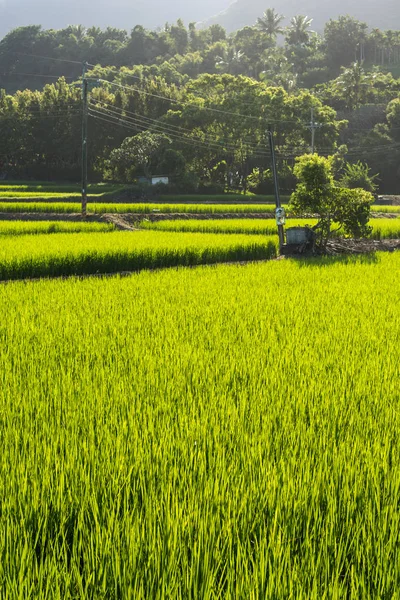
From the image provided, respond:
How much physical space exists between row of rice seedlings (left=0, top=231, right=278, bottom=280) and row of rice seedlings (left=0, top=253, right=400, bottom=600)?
565 centimetres

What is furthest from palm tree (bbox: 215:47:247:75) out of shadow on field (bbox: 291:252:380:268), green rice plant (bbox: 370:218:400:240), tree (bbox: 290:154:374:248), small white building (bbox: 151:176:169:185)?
shadow on field (bbox: 291:252:380:268)

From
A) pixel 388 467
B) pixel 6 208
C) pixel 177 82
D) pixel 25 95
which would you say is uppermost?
pixel 177 82

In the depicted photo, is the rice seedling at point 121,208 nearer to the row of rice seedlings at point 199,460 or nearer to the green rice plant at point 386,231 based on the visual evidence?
the green rice plant at point 386,231

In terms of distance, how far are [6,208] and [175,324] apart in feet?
67.4

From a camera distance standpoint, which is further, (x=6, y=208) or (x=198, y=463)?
(x=6, y=208)

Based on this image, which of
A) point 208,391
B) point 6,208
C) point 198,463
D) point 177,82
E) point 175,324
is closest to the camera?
point 198,463

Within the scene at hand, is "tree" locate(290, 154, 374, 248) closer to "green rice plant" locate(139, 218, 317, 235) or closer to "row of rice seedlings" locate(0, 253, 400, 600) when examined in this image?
"green rice plant" locate(139, 218, 317, 235)

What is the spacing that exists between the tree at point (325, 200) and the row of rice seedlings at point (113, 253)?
142 cm

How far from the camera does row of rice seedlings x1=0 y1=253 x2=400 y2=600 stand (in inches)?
63.0

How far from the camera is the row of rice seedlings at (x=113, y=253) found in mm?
10820

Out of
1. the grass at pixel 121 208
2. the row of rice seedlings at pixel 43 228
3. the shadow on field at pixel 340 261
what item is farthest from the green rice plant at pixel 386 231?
the row of rice seedlings at pixel 43 228

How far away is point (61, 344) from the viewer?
186 inches

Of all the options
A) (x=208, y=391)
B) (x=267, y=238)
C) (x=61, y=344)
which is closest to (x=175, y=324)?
(x=61, y=344)

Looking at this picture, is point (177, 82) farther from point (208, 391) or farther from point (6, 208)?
point (208, 391)
